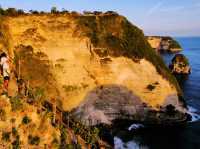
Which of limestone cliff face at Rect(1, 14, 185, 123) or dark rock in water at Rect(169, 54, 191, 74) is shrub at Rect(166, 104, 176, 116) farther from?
dark rock in water at Rect(169, 54, 191, 74)

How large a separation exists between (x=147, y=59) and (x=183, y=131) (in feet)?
43.6

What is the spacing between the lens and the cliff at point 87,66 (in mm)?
53500

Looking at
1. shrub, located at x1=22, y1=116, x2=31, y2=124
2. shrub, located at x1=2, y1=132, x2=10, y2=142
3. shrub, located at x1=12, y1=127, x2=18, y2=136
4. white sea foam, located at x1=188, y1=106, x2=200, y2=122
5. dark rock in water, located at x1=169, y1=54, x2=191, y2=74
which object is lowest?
white sea foam, located at x1=188, y1=106, x2=200, y2=122

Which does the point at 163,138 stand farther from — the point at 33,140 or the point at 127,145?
the point at 33,140

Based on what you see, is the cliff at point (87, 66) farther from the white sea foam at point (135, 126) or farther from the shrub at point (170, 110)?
the white sea foam at point (135, 126)

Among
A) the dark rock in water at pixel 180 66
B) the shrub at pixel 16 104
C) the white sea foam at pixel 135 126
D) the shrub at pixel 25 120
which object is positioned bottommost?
the white sea foam at pixel 135 126

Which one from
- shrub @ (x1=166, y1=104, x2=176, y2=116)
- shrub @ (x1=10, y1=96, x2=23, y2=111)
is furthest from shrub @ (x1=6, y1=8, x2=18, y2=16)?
shrub @ (x1=10, y1=96, x2=23, y2=111)

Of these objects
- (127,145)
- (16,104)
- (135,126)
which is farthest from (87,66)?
(16,104)

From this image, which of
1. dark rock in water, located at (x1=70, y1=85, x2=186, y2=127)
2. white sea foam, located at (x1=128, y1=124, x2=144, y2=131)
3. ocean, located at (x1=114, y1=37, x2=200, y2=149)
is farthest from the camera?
dark rock in water, located at (x1=70, y1=85, x2=186, y2=127)

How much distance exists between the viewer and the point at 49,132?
29031 millimetres

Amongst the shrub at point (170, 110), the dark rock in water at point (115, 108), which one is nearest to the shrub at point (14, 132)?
the dark rock in water at point (115, 108)

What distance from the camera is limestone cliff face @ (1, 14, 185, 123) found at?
5347 cm

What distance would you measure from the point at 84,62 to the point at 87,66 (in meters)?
0.78

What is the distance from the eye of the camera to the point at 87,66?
55.6 meters
